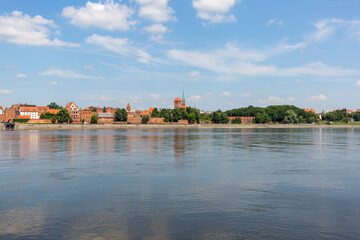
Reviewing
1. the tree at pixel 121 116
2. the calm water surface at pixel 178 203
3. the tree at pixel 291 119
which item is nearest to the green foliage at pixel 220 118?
the tree at pixel 291 119

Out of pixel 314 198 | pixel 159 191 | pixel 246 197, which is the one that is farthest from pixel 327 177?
pixel 159 191

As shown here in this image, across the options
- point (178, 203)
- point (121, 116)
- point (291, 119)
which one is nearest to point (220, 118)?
point (291, 119)

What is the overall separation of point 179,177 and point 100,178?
412 centimetres

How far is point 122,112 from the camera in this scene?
575 feet

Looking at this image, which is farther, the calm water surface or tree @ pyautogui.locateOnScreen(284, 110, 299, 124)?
tree @ pyautogui.locateOnScreen(284, 110, 299, 124)

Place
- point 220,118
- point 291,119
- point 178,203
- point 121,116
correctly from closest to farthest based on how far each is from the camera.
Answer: point 178,203, point 121,116, point 291,119, point 220,118

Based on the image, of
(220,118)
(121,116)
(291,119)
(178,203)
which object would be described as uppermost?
(121,116)

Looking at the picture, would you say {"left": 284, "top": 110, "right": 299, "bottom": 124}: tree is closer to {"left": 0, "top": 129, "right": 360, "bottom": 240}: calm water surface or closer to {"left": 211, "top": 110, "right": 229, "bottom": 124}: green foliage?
{"left": 211, "top": 110, "right": 229, "bottom": 124}: green foliage

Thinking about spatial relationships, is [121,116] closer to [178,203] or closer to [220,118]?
[220,118]

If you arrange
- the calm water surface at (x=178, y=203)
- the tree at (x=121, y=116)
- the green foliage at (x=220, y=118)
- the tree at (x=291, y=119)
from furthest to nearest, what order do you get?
the green foliage at (x=220, y=118)
the tree at (x=291, y=119)
the tree at (x=121, y=116)
the calm water surface at (x=178, y=203)

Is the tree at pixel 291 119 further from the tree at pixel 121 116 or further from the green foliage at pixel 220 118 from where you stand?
the tree at pixel 121 116

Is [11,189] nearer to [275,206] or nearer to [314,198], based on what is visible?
[275,206]

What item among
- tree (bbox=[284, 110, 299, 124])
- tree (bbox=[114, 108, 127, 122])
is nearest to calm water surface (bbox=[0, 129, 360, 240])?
tree (bbox=[114, 108, 127, 122])

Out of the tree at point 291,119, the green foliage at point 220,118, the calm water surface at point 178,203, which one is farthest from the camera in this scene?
the green foliage at point 220,118
